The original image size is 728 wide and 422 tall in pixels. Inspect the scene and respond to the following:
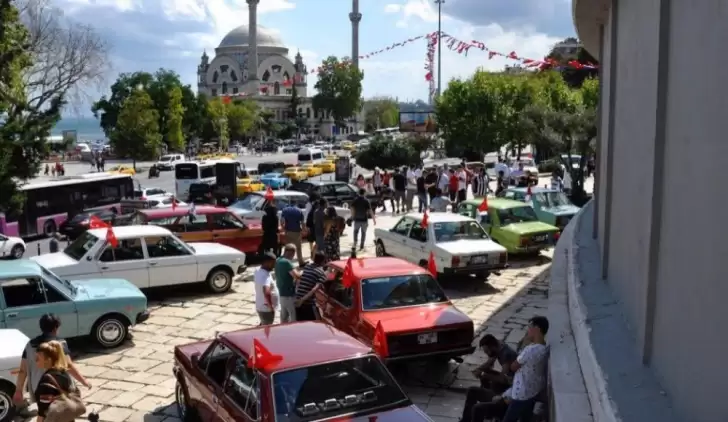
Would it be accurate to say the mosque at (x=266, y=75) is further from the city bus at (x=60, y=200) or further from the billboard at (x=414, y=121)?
the city bus at (x=60, y=200)

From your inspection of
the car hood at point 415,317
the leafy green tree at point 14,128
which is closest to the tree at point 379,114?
the leafy green tree at point 14,128

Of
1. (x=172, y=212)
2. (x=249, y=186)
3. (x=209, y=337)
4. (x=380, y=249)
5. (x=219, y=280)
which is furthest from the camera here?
(x=249, y=186)

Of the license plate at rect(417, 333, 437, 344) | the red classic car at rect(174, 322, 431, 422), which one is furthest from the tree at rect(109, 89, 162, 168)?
the red classic car at rect(174, 322, 431, 422)

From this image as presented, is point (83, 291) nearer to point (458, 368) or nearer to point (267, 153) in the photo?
point (458, 368)

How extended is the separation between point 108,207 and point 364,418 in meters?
20.8

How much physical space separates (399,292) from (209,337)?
3.43m

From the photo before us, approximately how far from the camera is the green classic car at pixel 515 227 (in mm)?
16234

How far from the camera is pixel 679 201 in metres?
4.04

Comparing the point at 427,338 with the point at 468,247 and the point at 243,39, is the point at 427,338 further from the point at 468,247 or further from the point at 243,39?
the point at 243,39

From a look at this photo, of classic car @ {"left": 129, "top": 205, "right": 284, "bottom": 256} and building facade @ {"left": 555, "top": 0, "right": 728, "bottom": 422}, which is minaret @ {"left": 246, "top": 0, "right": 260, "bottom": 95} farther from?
building facade @ {"left": 555, "top": 0, "right": 728, "bottom": 422}

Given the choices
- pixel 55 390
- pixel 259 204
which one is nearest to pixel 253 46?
pixel 259 204

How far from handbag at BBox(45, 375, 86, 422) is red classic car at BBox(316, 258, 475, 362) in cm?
342

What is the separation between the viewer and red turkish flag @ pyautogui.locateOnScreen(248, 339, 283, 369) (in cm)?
609

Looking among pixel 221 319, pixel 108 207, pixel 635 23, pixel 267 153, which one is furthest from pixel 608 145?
pixel 267 153
